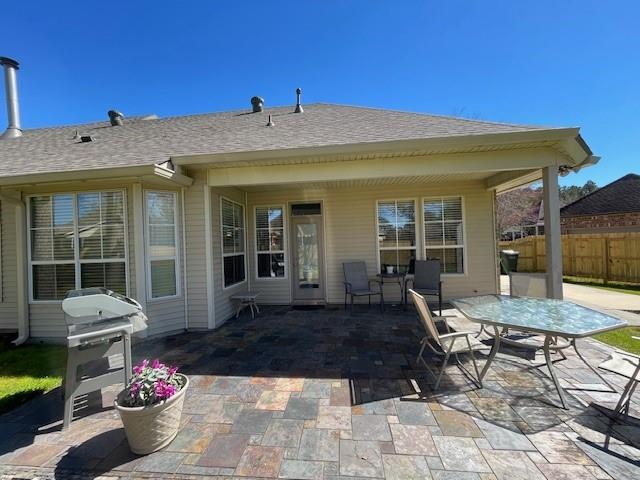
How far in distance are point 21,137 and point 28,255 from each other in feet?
15.8

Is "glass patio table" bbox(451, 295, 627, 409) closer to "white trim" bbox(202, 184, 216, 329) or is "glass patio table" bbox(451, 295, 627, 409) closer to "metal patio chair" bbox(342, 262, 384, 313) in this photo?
"metal patio chair" bbox(342, 262, 384, 313)

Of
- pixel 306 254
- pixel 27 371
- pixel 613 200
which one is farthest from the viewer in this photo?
pixel 613 200

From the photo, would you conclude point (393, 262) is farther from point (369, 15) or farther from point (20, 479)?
point (20, 479)

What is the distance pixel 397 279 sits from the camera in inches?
256

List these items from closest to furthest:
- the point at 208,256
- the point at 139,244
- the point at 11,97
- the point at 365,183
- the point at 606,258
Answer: the point at 139,244 → the point at 208,256 → the point at 365,183 → the point at 11,97 → the point at 606,258

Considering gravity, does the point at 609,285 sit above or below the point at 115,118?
below

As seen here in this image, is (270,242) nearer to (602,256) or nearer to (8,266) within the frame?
(8,266)

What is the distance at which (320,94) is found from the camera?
7926mm

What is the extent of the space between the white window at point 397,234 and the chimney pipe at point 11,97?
33.3ft

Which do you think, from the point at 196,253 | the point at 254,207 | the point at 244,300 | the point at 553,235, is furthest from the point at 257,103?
the point at 553,235

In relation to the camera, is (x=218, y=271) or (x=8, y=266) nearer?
(x=8, y=266)

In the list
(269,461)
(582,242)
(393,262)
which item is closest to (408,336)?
(393,262)

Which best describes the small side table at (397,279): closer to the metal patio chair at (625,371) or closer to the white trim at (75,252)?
the metal patio chair at (625,371)

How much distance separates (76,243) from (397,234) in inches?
246
